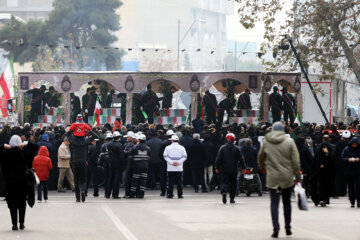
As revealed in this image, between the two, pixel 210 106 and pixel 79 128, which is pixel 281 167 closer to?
pixel 79 128

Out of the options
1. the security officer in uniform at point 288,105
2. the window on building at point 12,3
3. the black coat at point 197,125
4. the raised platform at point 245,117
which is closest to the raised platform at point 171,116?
the raised platform at point 245,117

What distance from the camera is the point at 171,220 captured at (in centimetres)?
1725

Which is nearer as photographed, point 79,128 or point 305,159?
point 305,159

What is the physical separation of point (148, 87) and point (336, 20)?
788 centimetres

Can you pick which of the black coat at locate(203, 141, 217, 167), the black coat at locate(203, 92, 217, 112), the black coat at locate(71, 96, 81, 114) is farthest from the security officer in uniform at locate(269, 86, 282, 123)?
the black coat at locate(203, 141, 217, 167)

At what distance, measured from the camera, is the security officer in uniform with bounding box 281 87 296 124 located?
115ft

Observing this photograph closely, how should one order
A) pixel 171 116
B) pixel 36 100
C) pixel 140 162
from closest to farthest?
1. pixel 140 162
2. pixel 171 116
3. pixel 36 100

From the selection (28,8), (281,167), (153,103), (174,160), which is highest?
(28,8)

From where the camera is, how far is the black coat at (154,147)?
2716cm

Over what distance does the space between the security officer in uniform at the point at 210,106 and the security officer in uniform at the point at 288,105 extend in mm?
2599

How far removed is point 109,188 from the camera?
24516mm

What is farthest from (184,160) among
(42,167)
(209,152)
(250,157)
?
(42,167)

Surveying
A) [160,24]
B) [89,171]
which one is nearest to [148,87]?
[89,171]

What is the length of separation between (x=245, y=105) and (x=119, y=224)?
762 inches
